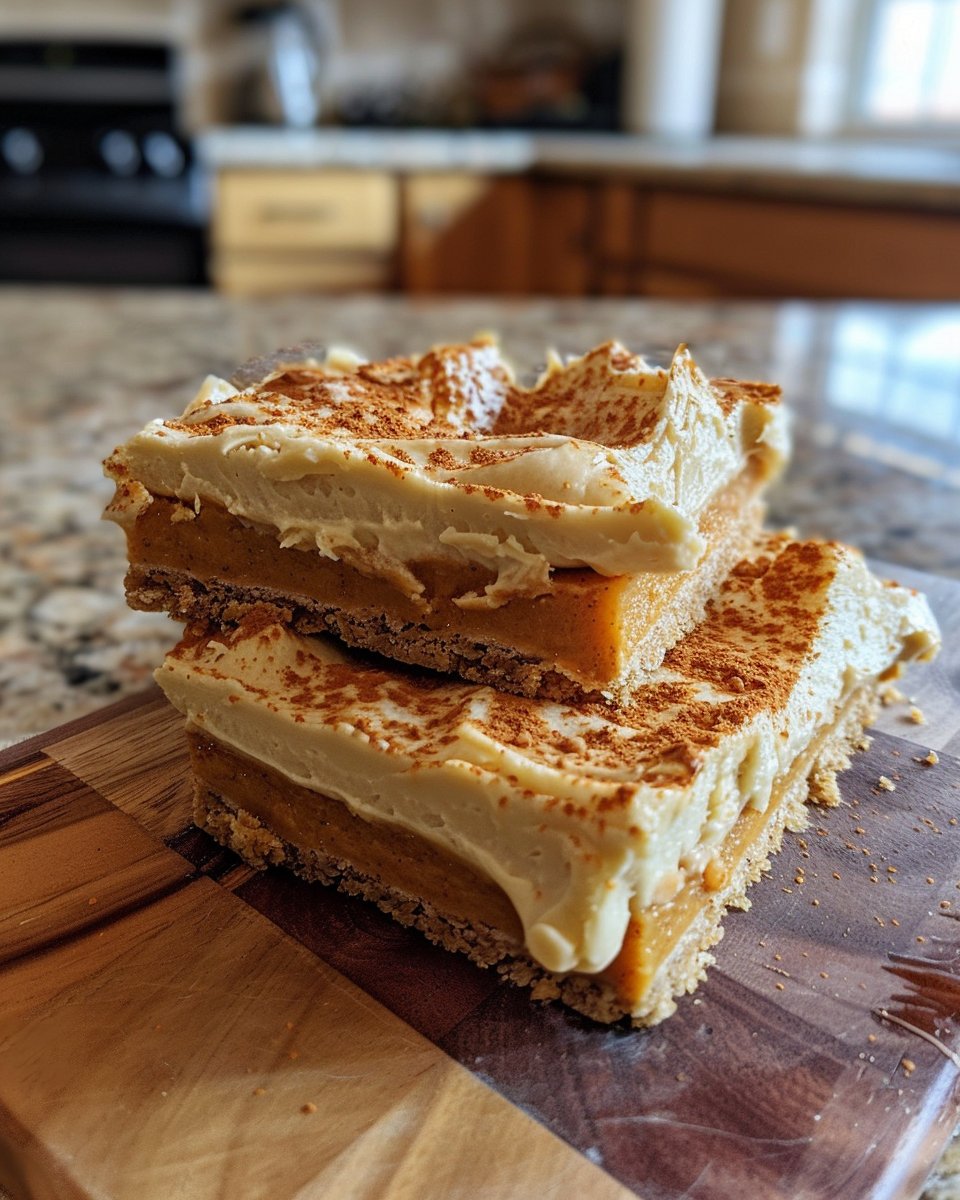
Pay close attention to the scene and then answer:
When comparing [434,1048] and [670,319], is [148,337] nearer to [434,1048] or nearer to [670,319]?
[670,319]

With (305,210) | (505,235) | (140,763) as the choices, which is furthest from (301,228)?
(140,763)

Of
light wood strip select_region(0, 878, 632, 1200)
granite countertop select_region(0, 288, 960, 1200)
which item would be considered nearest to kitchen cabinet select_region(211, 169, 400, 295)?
granite countertop select_region(0, 288, 960, 1200)

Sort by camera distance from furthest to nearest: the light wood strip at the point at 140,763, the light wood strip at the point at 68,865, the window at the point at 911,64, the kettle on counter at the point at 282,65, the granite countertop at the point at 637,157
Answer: the kettle on counter at the point at 282,65 → the window at the point at 911,64 → the granite countertop at the point at 637,157 → the light wood strip at the point at 140,763 → the light wood strip at the point at 68,865

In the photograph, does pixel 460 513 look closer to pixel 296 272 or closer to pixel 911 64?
pixel 296 272

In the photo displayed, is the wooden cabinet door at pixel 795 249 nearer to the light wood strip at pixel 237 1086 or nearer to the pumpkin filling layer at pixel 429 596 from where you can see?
the pumpkin filling layer at pixel 429 596

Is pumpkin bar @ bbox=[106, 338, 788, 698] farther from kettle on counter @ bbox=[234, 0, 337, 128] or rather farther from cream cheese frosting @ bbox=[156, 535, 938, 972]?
kettle on counter @ bbox=[234, 0, 337, 128]

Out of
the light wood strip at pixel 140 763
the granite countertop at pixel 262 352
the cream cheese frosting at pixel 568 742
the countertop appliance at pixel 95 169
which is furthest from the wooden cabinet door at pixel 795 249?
the light wood strip at pixel 140 763
